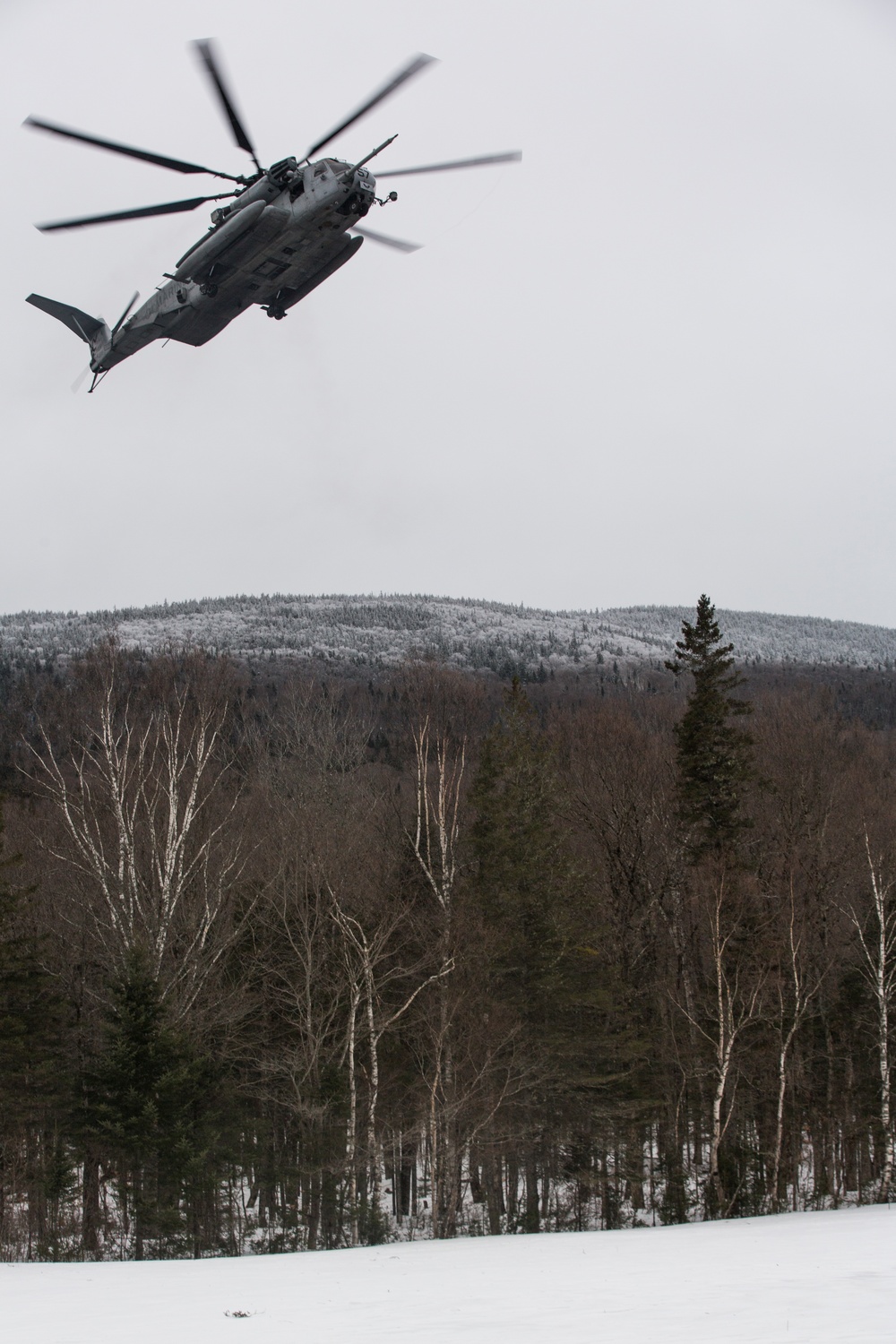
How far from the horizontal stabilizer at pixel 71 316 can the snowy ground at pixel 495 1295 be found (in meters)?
21.3

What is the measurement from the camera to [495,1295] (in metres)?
13.6

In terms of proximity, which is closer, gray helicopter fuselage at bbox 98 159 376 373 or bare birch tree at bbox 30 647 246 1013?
gray helicopter fuselage at bbox 98 159 376 373

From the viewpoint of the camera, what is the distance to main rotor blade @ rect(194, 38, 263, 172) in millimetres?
16016

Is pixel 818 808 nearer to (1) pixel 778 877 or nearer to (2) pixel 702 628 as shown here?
(1) pixel 778 877

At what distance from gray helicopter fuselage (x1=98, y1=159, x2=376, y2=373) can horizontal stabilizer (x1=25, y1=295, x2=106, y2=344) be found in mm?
6110

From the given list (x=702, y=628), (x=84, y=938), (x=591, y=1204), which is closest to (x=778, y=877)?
(x=702, y=628)

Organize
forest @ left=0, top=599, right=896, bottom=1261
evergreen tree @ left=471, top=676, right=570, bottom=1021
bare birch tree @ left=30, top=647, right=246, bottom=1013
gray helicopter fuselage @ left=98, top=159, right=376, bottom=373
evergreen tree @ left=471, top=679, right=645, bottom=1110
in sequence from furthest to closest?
evergreen tree @ left=471, top=676, right=570, bottom=1021, evergreen tree @ left=471, top=679, right=645, bottom=1110, bare birch tree @ left=30, top=647, right=246, bottom=1013, forest @ left=0, top=599, right=896, bottom=1261, gray helicopter fuselage @ left=98, top=159, right=376, bottom=373

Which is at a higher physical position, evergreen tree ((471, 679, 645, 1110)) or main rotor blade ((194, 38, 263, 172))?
main rotor blade ((194, 38, 263, 172))

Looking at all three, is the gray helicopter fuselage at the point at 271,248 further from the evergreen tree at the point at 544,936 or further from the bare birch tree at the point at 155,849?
the evergreen tree at the point at 544,936

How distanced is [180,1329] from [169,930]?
1642 cm

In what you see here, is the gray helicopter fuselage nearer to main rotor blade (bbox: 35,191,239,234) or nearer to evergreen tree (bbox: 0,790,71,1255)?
main rotor blade (bbox: 35,191,239,234)

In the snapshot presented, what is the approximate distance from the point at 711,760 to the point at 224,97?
23537 mm

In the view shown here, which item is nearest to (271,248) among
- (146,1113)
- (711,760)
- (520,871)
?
(520,871)

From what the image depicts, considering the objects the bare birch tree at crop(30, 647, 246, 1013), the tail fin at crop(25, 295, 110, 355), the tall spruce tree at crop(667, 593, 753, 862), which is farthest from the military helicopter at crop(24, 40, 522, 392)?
the tall spruce tree at crop(667, 593, 753, 862)
